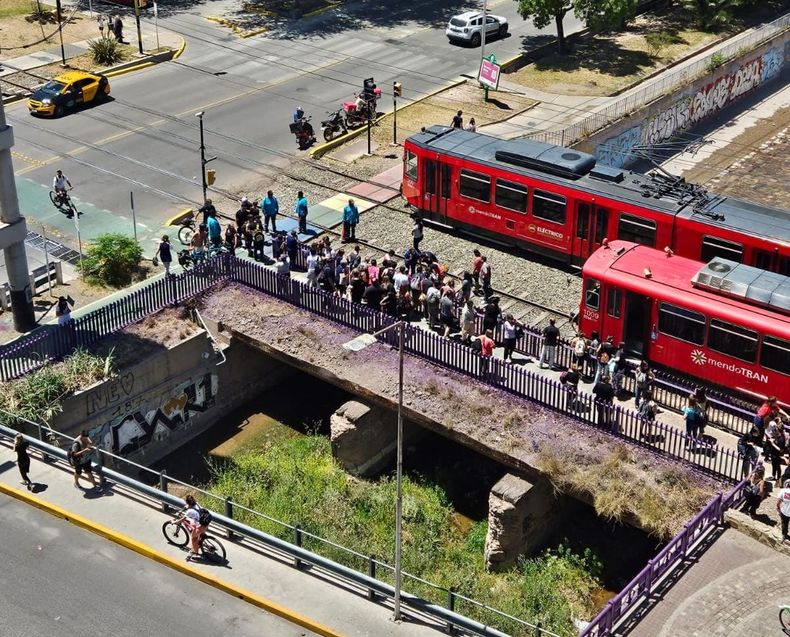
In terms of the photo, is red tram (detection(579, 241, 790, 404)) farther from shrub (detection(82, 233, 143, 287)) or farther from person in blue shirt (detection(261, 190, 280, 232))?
shrub (detection(82, 233, 143, 287))

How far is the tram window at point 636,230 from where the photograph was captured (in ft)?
107

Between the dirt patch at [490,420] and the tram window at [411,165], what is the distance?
332 inches

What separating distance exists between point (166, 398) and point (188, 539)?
27.3ft

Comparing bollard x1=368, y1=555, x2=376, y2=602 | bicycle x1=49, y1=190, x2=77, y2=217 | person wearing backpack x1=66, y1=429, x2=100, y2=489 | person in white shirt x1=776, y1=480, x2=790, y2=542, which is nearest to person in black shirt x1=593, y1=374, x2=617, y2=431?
person in white shirt x1=776, y1=480, x2=790, y2=542

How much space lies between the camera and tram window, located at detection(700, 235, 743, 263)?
31.2 metres

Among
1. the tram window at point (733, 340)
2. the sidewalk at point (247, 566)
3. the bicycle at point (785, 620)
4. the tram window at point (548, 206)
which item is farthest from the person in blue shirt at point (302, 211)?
the bicycle at point (785, 620)

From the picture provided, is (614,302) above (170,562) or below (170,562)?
above

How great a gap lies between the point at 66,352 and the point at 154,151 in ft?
55.5

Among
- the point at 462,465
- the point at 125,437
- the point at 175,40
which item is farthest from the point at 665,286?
the point at 175,40

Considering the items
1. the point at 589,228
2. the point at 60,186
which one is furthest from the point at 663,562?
the point at 60,186

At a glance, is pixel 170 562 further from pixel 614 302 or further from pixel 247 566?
pixel 614 302

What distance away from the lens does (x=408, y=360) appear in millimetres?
29812

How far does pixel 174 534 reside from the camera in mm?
23641

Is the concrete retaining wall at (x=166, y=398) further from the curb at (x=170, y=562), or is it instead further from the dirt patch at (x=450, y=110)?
the dirt patch at (x=450, y=110)
